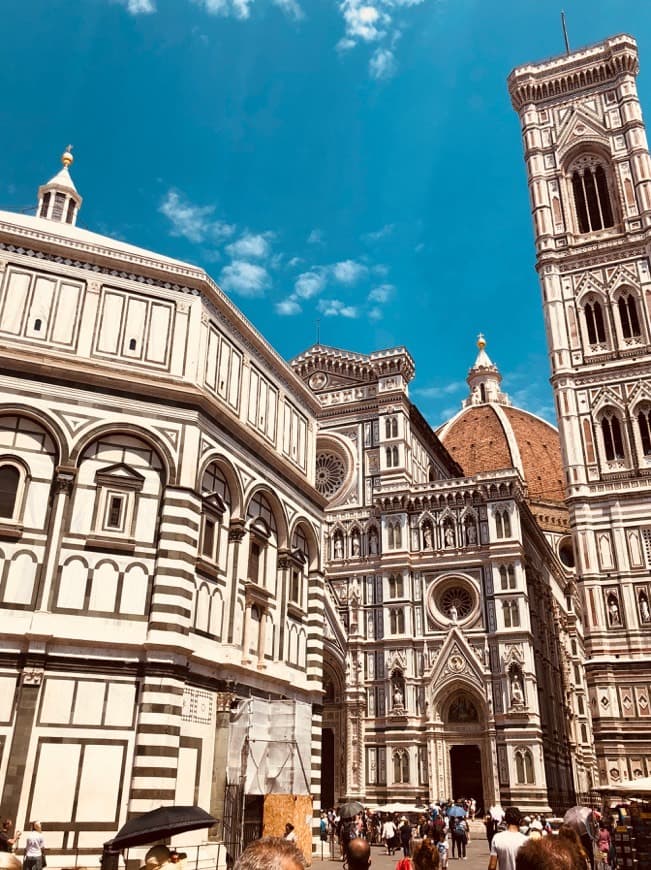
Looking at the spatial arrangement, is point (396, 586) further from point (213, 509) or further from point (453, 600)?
point (213, 509)

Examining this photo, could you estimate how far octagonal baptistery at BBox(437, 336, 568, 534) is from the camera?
77750mm

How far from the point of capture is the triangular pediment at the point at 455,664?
39.4 metres

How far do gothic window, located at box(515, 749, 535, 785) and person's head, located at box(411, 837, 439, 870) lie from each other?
33865 millimetres

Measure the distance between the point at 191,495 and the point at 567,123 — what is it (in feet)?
140

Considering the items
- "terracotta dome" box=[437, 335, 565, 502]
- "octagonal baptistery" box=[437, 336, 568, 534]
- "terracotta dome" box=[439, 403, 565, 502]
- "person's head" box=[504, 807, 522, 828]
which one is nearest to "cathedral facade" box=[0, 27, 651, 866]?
"person's head" box=[504, 807, 522, 828]

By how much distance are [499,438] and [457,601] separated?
43.5m

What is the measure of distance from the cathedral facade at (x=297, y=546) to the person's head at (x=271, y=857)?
13654 millimetres

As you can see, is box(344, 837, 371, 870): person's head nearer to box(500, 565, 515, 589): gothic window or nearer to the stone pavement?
the stone pavement

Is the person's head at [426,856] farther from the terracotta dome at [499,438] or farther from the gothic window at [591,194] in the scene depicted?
the terracotta dome at [499,438]

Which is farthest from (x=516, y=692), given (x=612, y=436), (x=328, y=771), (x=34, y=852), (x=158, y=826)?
(x=158, y=826)

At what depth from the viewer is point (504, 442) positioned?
82.1 meters

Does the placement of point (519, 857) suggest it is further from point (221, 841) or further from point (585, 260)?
point (585, 260)

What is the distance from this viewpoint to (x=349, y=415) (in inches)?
1939

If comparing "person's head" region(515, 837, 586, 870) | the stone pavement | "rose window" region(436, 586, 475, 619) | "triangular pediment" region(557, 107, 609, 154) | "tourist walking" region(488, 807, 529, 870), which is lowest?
the stone pavement
